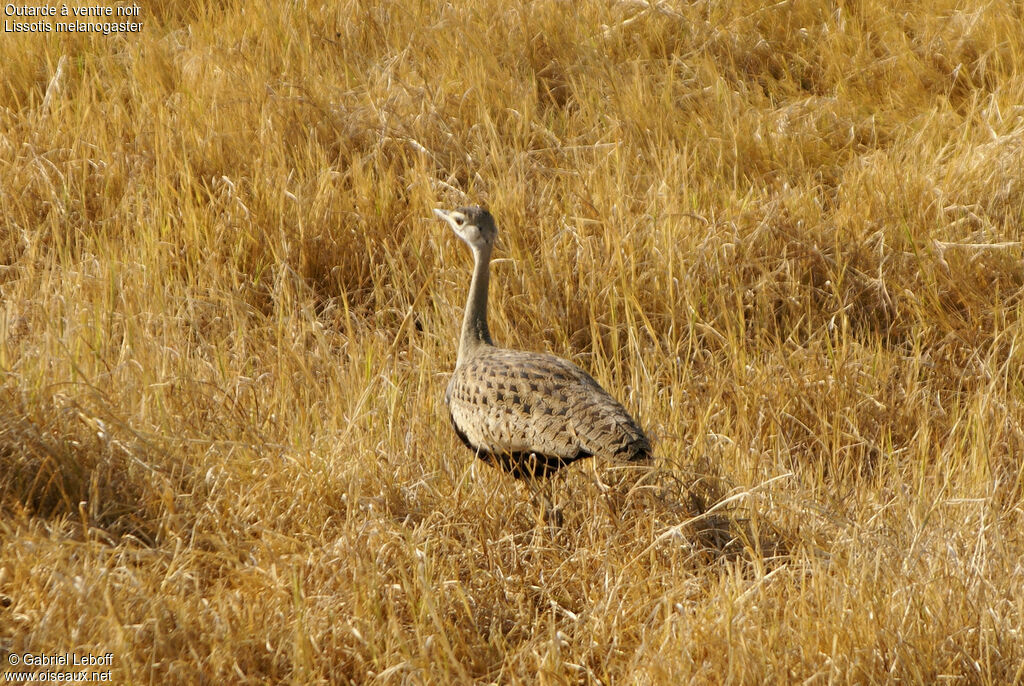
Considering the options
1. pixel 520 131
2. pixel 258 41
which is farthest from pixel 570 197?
pixel 258 41

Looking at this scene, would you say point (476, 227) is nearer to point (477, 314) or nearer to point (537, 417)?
point (477, 314)

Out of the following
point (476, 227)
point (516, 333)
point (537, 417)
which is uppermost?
point (476, 227)

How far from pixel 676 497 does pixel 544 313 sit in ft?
4.32

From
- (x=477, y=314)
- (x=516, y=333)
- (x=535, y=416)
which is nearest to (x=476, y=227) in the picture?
(x=477, y=314)

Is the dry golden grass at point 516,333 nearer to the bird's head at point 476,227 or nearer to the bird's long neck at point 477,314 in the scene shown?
the bird's long neck at point 477,314

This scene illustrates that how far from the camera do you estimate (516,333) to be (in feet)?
15.0

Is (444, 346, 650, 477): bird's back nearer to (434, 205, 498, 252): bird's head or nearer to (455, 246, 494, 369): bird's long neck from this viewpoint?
(455, 246, 494, 369): bird's long neck

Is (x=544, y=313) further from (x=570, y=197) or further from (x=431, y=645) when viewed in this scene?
(x=431, y=645)

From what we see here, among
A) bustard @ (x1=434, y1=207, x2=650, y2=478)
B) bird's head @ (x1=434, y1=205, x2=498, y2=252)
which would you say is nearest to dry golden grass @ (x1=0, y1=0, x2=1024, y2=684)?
bustard @ (x1=434, y1=207, x2=650, y2=478)

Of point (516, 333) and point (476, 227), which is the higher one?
point (476, 227)

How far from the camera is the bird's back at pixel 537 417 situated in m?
3.14

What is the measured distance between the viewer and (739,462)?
3.70m

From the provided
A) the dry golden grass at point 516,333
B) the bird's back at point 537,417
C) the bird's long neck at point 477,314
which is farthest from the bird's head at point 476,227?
the bird's back at point 537,417

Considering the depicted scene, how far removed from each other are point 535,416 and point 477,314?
84 centimetres
